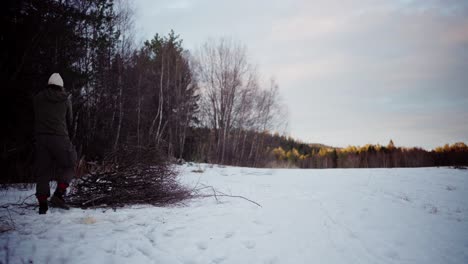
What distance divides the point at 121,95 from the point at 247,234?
10.9 m

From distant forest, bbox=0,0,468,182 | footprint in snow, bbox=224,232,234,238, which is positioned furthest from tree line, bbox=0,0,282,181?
footprint in snow, bbox=224,232,234,238

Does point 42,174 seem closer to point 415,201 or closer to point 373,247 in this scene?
point 373,247

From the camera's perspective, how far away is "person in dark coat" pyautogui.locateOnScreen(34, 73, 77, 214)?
2908mm

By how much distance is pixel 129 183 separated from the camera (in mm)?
3633

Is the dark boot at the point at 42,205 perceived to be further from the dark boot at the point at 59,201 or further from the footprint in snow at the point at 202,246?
the footprint in snow at the point at 202,246

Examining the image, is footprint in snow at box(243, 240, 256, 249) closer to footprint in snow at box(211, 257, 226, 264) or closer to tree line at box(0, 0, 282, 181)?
footprint in snow at box(211, 257, 226, 264)

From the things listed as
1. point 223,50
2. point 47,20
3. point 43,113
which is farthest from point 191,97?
point 43,113

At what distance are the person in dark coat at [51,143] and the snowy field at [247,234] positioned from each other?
34 cm

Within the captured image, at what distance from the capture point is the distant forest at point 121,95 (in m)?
5.55

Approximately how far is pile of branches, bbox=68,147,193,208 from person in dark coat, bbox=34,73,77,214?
392mm

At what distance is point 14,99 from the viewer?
5305mm

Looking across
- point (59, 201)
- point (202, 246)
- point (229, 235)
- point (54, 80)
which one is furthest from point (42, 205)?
point (229, 235)

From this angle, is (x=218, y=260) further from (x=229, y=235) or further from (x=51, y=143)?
(x=51, y=143)

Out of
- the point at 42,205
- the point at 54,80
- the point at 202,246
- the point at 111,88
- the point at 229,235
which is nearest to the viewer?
the point at 202,246
